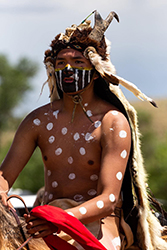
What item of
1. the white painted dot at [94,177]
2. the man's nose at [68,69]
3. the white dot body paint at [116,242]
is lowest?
the white dot body paint at [116,242]

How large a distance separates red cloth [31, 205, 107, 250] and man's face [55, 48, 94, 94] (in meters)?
1.09

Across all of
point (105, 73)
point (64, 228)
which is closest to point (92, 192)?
point (64, 228)

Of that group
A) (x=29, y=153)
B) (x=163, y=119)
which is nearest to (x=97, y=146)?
(x=29, y=153)

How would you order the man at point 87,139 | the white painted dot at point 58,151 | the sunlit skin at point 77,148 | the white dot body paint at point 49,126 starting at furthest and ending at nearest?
the white dot body paint at point 49,126
the white painted dot at point 58,151
the man at point 87,139
the sunlit skin at point 77,148

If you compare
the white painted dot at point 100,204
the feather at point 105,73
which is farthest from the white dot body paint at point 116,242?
the feather at point 105,73

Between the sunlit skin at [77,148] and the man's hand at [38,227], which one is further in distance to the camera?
the sunlit skin at [77,148]

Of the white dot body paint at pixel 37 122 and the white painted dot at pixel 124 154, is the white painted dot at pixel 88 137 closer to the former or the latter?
the white painted dot at pixel 124 154

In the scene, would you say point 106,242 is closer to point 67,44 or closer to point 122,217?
point 122,217

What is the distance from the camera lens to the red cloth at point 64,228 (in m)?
2.83

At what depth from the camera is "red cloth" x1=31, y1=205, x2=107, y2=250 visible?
112 inches

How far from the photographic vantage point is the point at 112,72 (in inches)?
146

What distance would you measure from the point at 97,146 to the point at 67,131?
291mm

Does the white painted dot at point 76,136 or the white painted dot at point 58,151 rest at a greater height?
the white painted dot at point 76,136

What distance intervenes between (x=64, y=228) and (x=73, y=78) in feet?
4.04
